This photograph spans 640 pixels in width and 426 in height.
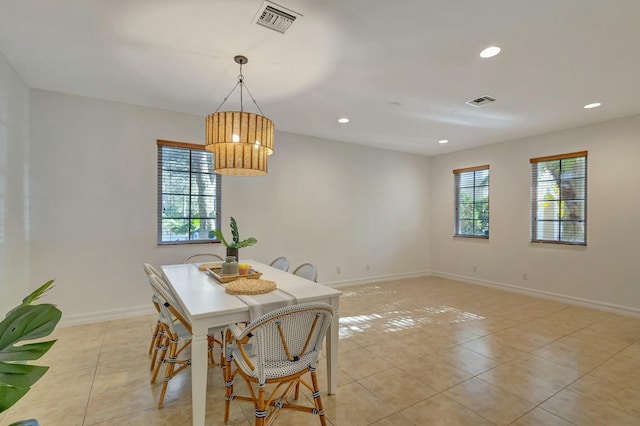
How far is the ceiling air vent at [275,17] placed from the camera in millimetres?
2057

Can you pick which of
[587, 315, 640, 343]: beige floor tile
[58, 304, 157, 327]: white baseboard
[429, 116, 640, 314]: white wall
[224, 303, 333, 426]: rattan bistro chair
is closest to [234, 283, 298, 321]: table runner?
[224, 303, 333, 426]: rattan bistro chair

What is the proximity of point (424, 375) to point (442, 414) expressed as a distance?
50 centimetres

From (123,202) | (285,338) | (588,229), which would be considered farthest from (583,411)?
(123,202)

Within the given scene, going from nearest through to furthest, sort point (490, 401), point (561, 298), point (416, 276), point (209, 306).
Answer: point (209, 306) < point (490, 401) < point (561, 298) < point (416, 276)

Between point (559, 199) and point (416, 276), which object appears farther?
point (416, 276)

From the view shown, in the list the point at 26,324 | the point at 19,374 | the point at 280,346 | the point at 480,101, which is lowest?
the point at 280,346

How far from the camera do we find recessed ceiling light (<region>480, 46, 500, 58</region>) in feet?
8.20

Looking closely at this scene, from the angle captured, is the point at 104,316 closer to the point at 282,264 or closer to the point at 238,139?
→ the point at 282,264

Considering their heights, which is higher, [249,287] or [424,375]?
[249,287]

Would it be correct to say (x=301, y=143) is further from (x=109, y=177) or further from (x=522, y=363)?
(x=522, y=363)

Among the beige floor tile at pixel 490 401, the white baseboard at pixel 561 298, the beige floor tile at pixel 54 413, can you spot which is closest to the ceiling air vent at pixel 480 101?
the beige floor tile at pixel 490 401

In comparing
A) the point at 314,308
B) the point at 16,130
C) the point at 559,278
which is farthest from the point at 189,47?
the point at 559,278

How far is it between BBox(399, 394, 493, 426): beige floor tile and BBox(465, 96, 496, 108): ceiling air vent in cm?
314

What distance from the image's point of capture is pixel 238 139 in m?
2.43
